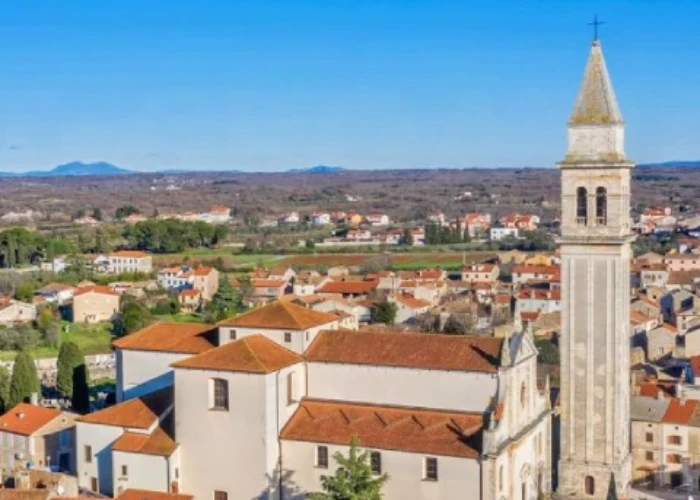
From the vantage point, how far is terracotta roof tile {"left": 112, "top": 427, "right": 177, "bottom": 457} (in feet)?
94.0

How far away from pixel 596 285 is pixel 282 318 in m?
9.39

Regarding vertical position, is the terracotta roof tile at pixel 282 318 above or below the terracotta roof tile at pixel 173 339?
above

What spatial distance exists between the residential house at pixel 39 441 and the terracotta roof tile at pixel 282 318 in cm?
800

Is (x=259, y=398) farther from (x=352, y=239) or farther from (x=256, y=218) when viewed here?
(x=256, y=218)

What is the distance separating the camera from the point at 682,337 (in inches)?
2116

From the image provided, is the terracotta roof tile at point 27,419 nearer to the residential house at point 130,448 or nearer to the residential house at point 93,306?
the residential house at point 130,448

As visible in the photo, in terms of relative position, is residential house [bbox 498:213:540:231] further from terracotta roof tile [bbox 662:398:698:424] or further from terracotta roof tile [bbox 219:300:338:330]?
terracotta roof tile [bbox 219:300:338:330]

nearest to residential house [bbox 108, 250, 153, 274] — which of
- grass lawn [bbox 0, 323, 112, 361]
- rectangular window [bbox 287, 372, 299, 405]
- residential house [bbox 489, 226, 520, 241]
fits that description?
grass lawn [bbox 0, 323, 112, 361]

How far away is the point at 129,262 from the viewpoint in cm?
10062

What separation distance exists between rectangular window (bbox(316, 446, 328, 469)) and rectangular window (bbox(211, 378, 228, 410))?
9.36ft

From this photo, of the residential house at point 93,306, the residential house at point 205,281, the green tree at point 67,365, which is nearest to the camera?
the green tree at point 67,365

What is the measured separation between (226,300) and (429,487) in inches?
1915

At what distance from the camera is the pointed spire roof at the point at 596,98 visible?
2970 cm

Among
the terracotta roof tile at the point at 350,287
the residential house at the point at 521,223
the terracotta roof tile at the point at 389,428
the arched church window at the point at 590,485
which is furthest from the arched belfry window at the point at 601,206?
the residential house at the point at 521,223
